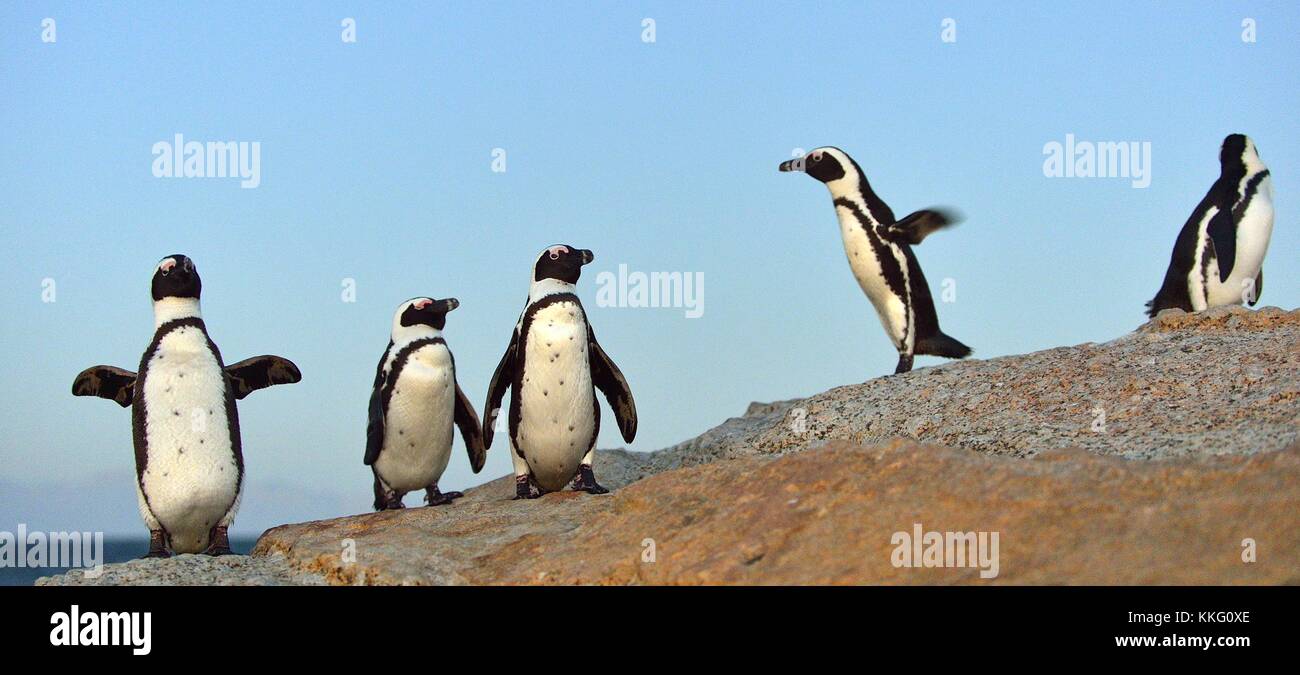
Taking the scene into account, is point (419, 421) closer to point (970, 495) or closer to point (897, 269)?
point (970, 495)

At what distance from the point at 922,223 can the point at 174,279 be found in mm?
5484

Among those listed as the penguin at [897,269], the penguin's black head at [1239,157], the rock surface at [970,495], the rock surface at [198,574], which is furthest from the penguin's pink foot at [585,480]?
the penguin's black head at [1239,157]

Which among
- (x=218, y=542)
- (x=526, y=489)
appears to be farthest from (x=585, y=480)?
(x=218, y=542)

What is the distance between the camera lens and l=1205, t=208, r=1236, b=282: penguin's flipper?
9828 mm

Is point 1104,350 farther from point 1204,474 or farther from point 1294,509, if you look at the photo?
point 1294,509

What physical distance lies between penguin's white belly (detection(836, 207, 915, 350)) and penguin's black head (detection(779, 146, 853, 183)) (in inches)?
13.5

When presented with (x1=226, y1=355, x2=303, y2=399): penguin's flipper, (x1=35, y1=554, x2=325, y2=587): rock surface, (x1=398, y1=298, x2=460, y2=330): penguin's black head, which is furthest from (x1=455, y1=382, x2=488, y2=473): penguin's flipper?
(x1=35, y1=554, x2=325, y2=587): rock surface

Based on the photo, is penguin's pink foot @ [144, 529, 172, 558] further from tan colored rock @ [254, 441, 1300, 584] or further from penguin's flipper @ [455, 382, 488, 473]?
penguin's flipper @ [455, 382, 488, 473]

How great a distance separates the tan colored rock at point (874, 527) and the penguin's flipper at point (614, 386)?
1480mm

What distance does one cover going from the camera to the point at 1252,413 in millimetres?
5633

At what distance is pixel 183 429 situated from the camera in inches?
253
